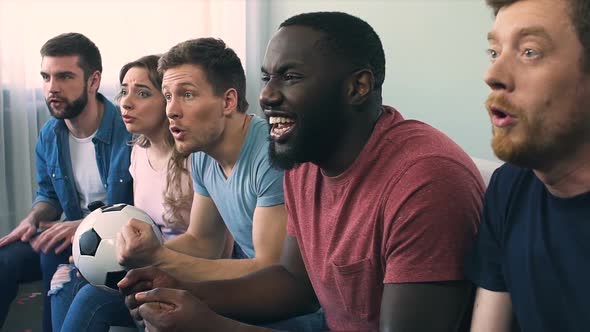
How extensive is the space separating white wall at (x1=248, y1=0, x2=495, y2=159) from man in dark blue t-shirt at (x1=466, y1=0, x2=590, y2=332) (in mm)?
1537

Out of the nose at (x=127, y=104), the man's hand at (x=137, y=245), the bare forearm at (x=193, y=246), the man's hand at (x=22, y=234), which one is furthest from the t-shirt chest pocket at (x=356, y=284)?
the man's hand at (x=22, y=234)

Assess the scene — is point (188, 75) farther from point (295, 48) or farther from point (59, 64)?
point (59, 64)

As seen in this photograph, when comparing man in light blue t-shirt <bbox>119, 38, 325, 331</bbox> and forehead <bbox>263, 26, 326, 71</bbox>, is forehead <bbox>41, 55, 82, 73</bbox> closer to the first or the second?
man in light blue t-shirt <bbox>119, 38, 325, 331</bbox>

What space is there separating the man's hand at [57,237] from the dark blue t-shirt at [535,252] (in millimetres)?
1370

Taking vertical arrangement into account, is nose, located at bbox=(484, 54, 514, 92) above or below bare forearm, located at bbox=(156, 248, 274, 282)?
above

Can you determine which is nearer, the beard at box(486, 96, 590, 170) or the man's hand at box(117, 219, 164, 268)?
the beard at box(486, 96, 590, 170)

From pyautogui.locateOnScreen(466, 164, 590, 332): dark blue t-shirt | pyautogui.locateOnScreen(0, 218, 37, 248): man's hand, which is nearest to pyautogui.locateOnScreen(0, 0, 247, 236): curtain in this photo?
pyautogui.locateOnScreen(0, 218, 37, 248): man's hand

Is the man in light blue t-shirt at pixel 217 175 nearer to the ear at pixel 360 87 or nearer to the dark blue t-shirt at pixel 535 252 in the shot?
the ear at pixel 360 87

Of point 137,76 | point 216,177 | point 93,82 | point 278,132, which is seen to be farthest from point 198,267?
point 93,82

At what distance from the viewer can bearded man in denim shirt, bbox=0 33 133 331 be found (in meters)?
2.09

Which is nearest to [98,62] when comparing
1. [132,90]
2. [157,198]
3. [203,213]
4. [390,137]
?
[132,90]

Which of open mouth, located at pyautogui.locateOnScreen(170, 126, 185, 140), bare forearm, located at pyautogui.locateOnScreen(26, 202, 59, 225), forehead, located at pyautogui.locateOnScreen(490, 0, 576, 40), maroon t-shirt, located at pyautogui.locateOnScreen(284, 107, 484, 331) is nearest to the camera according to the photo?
forehead, located at pyautogui.locateOnScreen(490, 0, 576, 40)

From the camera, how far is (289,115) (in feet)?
3.87

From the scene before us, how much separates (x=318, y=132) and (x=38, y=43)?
A: 2.09 metres
